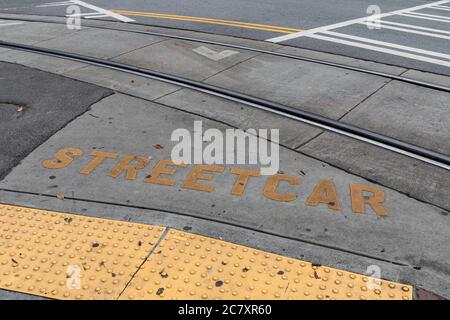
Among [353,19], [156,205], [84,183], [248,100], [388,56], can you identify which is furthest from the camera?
[353,19]

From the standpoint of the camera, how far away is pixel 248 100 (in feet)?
23.4

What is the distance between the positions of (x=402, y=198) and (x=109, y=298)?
303 centimetres

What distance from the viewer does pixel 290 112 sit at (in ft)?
22.0

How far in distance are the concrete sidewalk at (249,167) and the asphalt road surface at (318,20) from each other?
0.91 metres

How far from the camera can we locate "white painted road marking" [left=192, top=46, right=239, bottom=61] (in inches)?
358

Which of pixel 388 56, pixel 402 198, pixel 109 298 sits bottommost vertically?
pixel 109 298

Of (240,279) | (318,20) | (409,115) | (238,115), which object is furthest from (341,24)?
(240,279)

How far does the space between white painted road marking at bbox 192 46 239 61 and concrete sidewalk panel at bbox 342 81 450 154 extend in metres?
3.14

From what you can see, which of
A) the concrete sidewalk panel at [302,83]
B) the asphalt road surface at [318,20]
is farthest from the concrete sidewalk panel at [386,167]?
the asphalt road surface at [318,20]

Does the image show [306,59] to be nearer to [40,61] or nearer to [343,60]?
[343,60]

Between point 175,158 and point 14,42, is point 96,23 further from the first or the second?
point 175,158

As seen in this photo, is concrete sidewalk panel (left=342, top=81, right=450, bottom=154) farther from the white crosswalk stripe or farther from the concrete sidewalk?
the white crosswalk stripe

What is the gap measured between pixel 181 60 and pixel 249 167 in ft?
13.8

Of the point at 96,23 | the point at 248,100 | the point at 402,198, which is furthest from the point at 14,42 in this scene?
the point at 402,198
